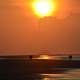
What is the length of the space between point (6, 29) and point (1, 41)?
0.13 metres

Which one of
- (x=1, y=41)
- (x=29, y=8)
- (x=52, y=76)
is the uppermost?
(x=29, y=8)

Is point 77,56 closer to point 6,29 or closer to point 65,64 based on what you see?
point 65,64

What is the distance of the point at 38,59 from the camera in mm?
4062

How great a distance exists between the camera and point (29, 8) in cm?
411

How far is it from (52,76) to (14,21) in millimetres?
648

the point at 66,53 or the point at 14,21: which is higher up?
the point at 14,21

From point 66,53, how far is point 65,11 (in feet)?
1.34

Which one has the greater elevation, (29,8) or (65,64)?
(29,8)

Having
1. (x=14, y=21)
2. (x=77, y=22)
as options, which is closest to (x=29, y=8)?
(x=14, y=21)

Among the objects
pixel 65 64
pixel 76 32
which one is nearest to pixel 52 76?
pixel 65 64

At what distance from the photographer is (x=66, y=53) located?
4125 millimetres

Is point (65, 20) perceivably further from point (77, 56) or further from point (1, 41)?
point (1, 41)

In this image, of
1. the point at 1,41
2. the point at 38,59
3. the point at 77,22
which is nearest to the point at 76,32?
the point at 77,22

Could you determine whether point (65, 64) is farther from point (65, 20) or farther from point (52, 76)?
point (65, 20)
